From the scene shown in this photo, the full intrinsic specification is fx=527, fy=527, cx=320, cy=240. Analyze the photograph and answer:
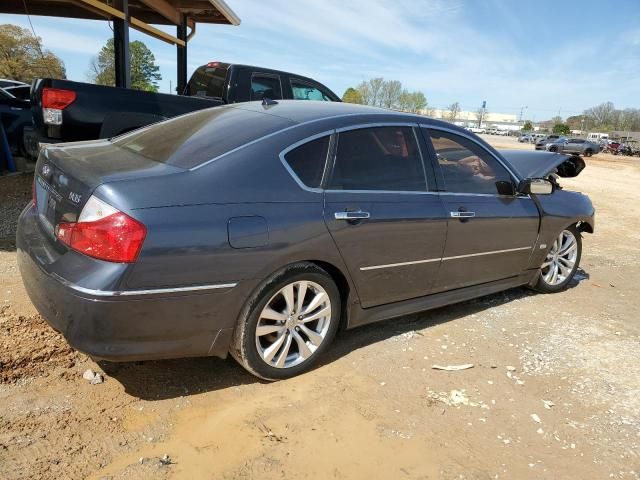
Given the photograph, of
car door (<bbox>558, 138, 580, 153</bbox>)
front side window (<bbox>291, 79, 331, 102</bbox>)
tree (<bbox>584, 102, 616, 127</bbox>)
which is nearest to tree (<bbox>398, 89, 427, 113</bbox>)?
tree (<bbox>584, 102, 616, 127</bbox>)

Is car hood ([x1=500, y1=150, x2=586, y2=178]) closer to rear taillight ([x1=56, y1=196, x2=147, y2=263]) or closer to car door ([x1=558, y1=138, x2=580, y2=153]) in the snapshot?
rear taillight ([x1=56, y1=196, x2=147, y2=263])

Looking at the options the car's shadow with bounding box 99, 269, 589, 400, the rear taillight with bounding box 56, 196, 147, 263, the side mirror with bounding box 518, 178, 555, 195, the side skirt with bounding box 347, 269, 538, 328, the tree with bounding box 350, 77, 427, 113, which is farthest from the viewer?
the tree with bounding box 350, 77, 427, 113

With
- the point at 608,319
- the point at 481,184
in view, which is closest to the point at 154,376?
the point at 481,184

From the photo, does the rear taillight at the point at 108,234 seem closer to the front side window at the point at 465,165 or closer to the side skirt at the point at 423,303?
the side skirt at the point at 423,303

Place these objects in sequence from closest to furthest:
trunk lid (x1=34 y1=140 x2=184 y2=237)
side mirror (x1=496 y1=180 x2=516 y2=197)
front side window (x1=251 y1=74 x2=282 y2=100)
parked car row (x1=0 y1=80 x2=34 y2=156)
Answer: trunk lid (x1=34 y1=140 x2=184 y2=237) < side mirror (x1=496 y1=180 x2=516 y2=197) < front side window (x1=251 y1=74 x2=282 y2=100) < parked car row (x1=0 y1=80 x2=34 y2=156)

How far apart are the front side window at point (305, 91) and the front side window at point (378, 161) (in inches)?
189

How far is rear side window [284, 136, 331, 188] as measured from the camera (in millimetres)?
3117

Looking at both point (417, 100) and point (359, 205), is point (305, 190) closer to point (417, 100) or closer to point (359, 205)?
point (359, 205)

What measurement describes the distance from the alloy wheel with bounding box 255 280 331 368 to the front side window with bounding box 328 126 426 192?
0.68 m

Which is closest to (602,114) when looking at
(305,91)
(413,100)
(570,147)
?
(413,100)

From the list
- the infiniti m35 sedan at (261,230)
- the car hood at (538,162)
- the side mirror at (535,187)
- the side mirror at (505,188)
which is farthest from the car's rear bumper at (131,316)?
the car hood at (538,162)

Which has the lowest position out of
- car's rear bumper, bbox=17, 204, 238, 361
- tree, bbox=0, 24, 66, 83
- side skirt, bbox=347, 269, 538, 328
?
side skirt, bbox=347, 269, 538, 328

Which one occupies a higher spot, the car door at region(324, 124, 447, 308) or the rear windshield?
the rear windshield

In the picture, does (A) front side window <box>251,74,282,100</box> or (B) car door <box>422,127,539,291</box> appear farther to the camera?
(A) front side window <box>251,74,282,100</box>
